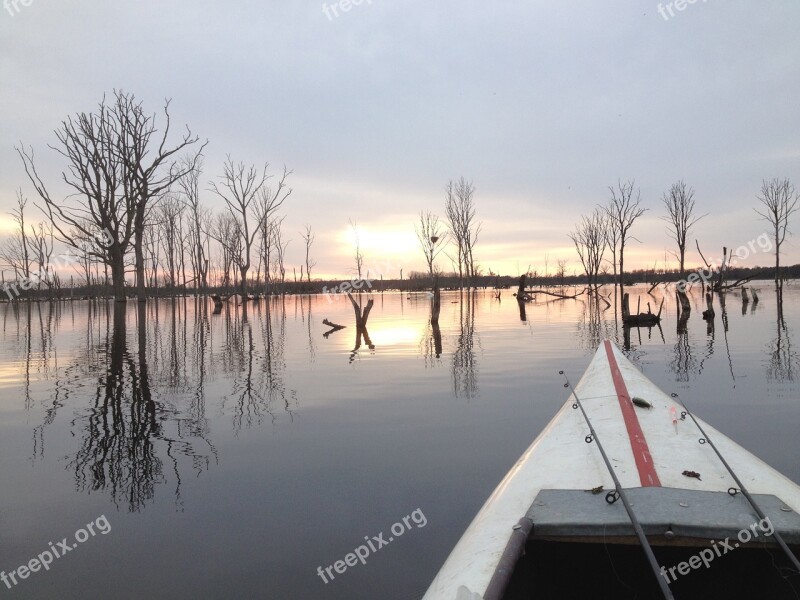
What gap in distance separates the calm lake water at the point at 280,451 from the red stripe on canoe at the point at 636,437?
3.31ft

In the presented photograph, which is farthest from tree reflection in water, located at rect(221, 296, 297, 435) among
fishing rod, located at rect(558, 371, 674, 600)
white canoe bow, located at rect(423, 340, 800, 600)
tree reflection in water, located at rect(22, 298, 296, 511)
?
fishing rod, located at rect(558, 371, 674, 600)

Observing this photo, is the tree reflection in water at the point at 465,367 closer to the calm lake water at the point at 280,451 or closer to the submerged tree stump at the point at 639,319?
the calm lake water at the point at 280,451

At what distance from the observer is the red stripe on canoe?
289 cm

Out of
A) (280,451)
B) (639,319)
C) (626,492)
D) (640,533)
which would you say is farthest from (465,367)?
(639,319)

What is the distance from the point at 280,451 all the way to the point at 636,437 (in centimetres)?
320

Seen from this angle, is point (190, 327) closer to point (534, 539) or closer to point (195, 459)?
point (195, 459)

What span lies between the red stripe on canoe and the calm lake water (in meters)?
1.01

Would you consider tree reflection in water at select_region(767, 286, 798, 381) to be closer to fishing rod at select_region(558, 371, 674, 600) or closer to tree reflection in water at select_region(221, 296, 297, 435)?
fishing rod at select_region(558, 371, 674, 600)

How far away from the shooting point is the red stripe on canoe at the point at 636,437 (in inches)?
114

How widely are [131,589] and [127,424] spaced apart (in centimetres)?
341

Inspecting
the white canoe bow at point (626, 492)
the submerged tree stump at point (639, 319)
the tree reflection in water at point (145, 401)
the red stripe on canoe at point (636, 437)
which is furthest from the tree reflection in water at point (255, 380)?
the submerged tree stump at point (639, 319)

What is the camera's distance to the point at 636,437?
360cm

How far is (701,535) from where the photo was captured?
225 cm

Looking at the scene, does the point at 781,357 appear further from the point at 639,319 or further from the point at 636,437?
the point at 636,437
